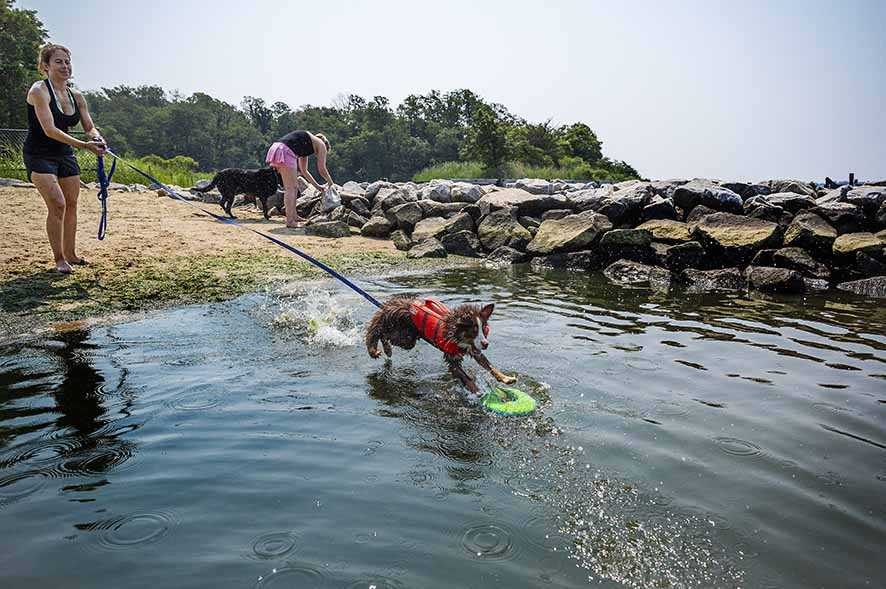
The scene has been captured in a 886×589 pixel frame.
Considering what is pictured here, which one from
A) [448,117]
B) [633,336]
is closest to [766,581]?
[633,336]

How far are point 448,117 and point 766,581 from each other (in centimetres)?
6966

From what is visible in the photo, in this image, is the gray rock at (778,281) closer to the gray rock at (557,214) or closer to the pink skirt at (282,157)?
the gray rock at (557,214)

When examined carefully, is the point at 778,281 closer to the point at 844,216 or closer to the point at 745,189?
the point at 844,216

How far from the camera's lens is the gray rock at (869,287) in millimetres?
10361

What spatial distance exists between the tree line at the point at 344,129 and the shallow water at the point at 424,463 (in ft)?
107

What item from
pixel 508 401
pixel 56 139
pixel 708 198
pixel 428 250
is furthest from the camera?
pixel 708 198

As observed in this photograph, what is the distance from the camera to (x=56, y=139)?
24.5ft

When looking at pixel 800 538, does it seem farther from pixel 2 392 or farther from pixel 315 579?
pixel 2 392

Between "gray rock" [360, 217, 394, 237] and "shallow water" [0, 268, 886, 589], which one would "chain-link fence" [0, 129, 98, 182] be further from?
"shallow water" [0, 268, 886, 589]

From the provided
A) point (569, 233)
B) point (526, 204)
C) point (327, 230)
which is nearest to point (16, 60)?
point (327, 230)

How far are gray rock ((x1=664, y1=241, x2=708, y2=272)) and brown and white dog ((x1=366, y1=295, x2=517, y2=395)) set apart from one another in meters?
7.82

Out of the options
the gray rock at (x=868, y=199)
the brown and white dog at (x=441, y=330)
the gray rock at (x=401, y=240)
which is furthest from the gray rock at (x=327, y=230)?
the gray rock at (x=868, y=199)

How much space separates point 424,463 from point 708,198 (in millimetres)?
11950

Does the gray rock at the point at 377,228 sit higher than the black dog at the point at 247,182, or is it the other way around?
the black dog at the point at 247,182
